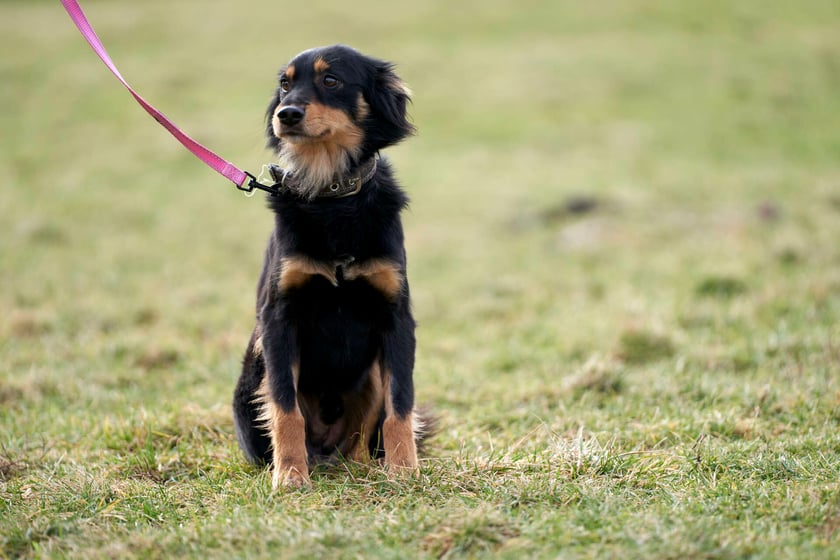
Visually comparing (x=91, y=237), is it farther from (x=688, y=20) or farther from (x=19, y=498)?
(x=688, y=20)

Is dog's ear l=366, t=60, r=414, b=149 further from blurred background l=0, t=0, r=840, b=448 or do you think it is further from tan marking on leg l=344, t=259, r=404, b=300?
blurred background l=0, t=0, r=840, b=448

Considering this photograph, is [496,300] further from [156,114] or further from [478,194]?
[478,194]

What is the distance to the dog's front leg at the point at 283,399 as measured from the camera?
12.1 feet

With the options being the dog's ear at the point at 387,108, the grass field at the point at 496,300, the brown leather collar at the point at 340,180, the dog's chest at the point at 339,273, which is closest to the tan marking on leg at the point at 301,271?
the dog's chest at the point at 339,273

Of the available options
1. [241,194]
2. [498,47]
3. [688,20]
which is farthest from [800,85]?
[241,194]

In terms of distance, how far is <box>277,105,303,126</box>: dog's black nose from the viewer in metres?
3.71

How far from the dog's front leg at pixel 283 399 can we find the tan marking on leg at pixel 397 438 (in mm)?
378

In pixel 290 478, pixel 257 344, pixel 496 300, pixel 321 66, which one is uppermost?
pixel 321 66

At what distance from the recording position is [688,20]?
1018 inches

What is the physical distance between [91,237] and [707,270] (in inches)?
338

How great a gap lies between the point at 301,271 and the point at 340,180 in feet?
1.63

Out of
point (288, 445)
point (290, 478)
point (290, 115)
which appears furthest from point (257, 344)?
point (290, 115)

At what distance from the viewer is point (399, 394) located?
3799 mm

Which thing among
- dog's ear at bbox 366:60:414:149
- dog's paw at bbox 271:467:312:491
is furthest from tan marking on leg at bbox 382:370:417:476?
dog's ear at bbox 366:60:414:149
